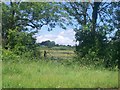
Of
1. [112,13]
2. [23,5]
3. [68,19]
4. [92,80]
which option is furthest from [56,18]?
[92,80]

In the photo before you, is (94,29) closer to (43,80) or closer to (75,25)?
(75,25)

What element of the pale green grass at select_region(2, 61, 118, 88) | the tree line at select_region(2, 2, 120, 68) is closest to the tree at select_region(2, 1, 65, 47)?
the tree line at select_region(2, 2, 120, 68)

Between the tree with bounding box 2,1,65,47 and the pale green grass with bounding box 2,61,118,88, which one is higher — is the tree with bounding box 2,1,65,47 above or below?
above

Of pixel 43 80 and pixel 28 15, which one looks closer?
pixel 43 80

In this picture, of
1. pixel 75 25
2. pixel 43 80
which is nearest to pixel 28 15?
pixel 75 25

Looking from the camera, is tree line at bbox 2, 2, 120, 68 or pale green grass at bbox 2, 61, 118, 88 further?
tree line at bbox 2, 2, 120, 68

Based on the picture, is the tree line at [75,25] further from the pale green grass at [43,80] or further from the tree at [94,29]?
the pale green grass at [43,80]

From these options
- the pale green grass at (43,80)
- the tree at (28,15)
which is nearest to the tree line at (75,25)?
the tree at (28,15)

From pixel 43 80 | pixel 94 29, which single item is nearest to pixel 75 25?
pixel 94 29

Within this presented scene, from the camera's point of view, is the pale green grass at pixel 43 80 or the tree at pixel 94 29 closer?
the pale green grass at pixel 43 80

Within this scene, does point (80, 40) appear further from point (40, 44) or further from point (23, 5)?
point (23, 5)

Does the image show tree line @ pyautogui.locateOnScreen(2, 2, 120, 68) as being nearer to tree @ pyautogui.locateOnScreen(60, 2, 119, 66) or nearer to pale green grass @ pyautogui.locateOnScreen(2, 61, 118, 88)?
tree @ pyautogui.locateOnScreen(60, 2, 119, 66)

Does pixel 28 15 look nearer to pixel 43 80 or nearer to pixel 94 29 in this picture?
pixel 94 29

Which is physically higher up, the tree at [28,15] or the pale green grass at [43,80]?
the tree at [28,15]
